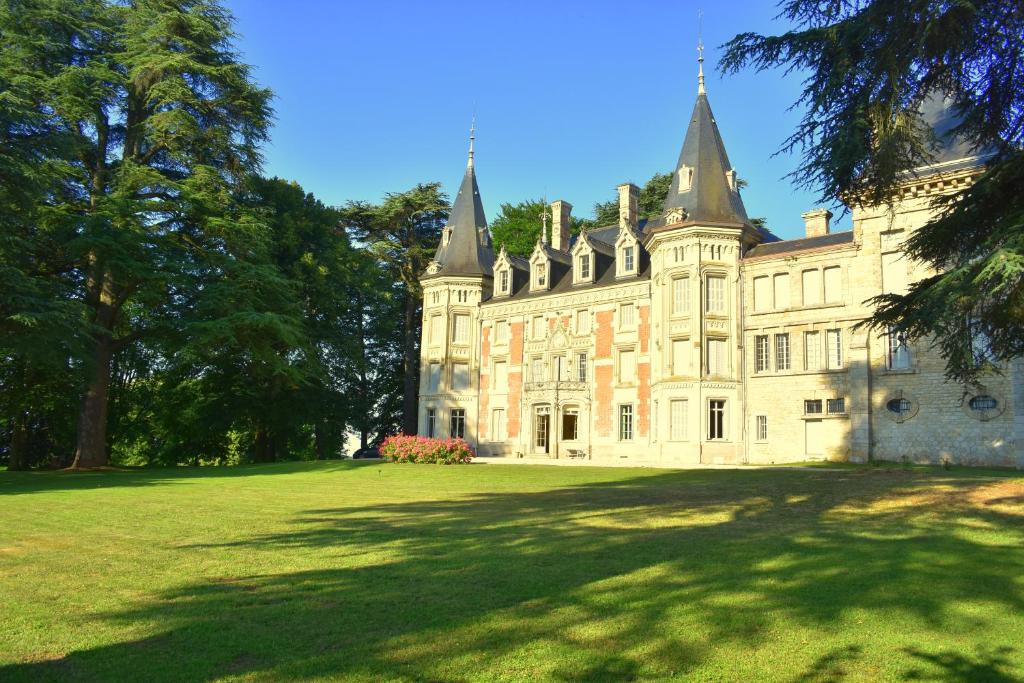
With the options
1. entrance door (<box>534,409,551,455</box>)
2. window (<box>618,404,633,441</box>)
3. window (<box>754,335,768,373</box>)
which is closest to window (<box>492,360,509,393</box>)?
entrance door (<box>534,409,551,455</box>)

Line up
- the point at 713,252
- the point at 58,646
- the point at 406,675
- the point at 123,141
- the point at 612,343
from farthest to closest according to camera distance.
Result: the point at 612,343 < the point at 713,252 < the point at 123,141 < the point at 58,646 < the point at 406,675

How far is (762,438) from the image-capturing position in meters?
32.9

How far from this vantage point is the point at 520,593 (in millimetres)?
6473

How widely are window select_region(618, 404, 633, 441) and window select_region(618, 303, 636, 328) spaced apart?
3821 mm

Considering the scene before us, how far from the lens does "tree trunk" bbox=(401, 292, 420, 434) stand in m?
46.0

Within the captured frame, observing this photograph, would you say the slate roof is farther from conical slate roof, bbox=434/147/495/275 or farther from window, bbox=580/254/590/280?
conical slate roof, bbox=434/147/495/275

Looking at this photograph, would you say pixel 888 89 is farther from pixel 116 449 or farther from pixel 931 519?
pixel 116 449

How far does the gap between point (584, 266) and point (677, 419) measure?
402 inches

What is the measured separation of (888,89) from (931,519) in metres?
6.10

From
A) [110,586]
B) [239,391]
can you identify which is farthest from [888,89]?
[239,391]

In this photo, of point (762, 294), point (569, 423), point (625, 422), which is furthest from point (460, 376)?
point (762, 294)

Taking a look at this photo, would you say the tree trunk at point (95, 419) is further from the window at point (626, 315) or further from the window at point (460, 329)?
the window at point (626, 315)

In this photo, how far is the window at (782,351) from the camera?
32812 mm

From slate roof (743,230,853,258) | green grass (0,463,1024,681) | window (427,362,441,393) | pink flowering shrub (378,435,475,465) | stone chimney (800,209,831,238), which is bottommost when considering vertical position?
green grass (0,463,1024,681)
